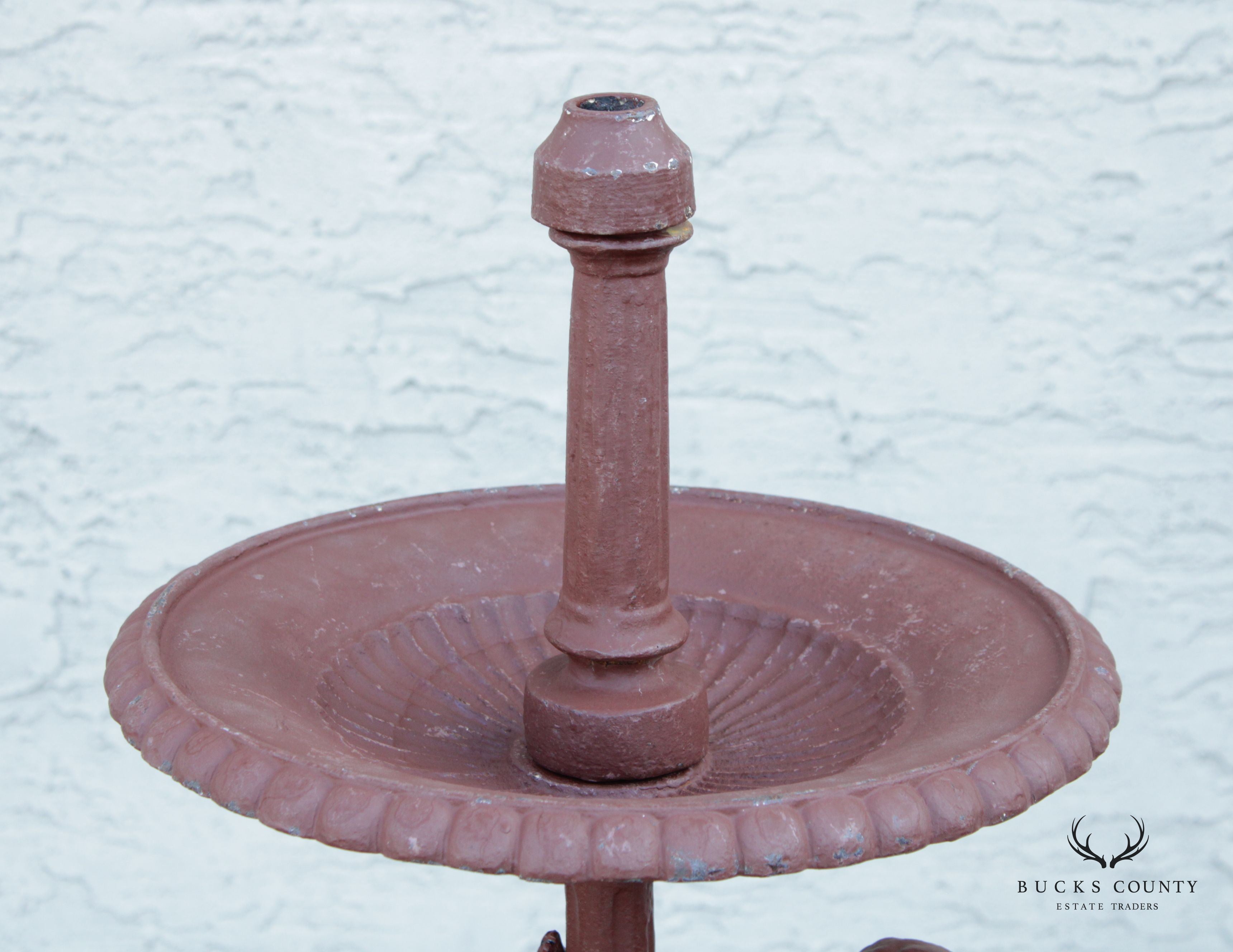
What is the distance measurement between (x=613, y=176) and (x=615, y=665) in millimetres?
377

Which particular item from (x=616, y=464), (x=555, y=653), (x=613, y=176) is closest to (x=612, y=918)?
(x=555, y=653)

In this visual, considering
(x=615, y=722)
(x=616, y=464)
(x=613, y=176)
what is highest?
(x=613, y=176)

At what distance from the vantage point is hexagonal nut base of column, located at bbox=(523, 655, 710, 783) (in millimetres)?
1178

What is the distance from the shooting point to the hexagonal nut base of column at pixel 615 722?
1178 mm

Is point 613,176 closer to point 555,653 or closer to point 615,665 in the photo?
point 615,665

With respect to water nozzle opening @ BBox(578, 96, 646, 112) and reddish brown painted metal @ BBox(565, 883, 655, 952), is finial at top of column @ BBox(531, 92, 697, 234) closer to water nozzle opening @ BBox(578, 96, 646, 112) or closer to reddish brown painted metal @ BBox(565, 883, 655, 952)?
water nozzle opening @ BBox(578, 96, 646, 112)

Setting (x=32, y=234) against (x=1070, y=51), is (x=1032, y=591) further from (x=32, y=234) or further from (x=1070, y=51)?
(x=32, y=234)

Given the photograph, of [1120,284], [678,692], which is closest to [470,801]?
[678,692]

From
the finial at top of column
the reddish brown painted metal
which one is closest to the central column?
the finial at top of column

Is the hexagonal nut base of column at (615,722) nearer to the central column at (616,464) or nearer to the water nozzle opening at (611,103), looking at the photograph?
the central column at (616,464)

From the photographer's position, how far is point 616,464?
1.13m

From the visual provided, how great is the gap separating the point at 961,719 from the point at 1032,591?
0.66 ft

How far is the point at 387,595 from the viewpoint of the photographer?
1354 mm

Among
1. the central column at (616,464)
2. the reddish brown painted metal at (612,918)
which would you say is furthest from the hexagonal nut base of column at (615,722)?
the reddish brown painted metal at (612,918)
